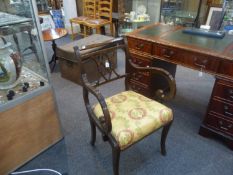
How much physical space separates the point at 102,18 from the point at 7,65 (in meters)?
2.83

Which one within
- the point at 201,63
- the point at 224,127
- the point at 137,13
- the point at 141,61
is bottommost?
the point at 224,127

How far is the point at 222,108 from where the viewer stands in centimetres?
150

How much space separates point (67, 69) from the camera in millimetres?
2645

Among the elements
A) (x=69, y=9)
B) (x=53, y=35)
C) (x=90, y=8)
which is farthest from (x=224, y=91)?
(x=69, y=9)

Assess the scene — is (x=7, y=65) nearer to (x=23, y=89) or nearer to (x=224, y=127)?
(x=23, y=89)

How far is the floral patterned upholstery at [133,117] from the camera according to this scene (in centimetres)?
118

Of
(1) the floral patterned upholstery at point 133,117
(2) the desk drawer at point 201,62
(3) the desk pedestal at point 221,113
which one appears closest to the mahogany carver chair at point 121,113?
(1) the floral patterned upholstery at point 133,117

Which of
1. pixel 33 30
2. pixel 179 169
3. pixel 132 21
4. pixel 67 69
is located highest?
pixel 33 30

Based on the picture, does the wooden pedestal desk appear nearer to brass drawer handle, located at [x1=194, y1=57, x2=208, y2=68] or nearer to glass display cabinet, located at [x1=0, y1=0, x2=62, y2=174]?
brass drawer handle, located at [x1=194, y1=57, x2=208, y2=68]

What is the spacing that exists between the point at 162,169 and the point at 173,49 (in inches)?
36.2

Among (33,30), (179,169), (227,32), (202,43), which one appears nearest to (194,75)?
(227,32)

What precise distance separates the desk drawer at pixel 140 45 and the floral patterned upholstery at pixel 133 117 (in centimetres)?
50

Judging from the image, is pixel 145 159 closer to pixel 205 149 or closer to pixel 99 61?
pixel 205 149

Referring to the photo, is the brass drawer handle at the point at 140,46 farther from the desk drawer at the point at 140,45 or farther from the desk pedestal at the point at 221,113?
the desk pedestal at the point at 221,113
